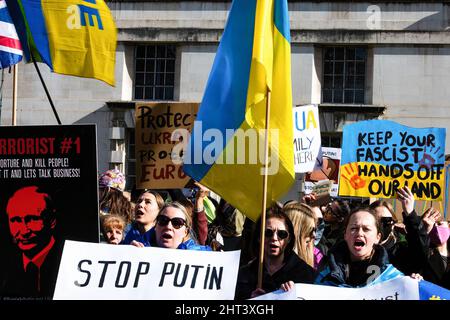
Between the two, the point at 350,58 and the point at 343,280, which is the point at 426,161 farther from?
the point at 350,58

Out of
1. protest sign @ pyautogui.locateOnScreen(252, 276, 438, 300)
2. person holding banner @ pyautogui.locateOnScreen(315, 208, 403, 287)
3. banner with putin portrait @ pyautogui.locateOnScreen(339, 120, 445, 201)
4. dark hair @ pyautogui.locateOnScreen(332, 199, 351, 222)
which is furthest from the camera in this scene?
banner with putin portrait @ pyautogui.locateOnScreen(339, 120, 445, 201)

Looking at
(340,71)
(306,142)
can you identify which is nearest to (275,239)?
(306,142)

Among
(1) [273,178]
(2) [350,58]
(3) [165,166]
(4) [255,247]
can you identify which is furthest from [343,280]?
(2) [350,58]

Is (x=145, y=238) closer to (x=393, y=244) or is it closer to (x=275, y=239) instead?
(x=275, y=239)

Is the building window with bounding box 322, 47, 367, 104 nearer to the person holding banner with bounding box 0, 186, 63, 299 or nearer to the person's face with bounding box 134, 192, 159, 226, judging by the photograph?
the person's face with bounding box 134, 192, 159, 226

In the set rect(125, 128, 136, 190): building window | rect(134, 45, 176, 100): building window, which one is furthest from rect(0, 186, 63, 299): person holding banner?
rect(134, 45, 176, 100): building window

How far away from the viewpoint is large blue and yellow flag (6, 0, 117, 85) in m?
9.60

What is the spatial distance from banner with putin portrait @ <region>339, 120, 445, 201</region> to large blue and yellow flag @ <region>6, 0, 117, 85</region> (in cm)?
324

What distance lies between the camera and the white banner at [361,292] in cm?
511

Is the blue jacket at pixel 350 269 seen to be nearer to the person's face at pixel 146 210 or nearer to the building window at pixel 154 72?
the person's face at pixel 146 210

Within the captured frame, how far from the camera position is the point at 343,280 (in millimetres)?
5500

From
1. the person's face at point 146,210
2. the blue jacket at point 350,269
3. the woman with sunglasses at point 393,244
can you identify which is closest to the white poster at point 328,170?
the woman with sunglasses at point 393,244

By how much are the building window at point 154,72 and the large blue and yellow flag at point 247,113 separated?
16298 mm

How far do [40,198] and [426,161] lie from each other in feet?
17.9
